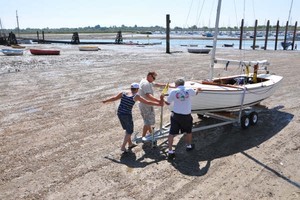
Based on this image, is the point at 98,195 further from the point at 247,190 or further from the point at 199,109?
the point at 199,109

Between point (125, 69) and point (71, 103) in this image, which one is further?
point (125, 69)

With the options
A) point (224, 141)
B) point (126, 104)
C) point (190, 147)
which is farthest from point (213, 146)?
point (126, 104)

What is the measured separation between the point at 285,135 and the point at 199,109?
7.95ft

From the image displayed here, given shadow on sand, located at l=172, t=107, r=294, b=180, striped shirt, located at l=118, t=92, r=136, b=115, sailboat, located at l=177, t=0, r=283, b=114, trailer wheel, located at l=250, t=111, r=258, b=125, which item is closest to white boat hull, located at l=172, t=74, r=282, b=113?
sailboat, located at l=177, t=0, r=283, b=114

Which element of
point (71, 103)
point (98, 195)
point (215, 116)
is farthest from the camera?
point (71, 103)

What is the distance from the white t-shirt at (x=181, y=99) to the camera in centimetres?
609

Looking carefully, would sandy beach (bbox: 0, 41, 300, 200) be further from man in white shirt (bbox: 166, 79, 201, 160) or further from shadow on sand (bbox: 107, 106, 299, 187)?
man in white shirt (bbox: 166, 79, 201, 160)

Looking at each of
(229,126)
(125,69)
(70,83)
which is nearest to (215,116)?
(229,126)

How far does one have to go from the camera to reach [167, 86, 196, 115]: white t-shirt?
20.0 feet

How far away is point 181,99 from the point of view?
6.11 meters

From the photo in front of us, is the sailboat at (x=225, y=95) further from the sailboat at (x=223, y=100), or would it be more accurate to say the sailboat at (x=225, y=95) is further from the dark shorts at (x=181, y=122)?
the dark shorts at (x=181, y=122)

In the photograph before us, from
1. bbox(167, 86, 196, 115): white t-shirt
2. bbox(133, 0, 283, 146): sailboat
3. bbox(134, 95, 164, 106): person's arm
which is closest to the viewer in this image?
bbox(167, 86, 196, 115): white t-shirt

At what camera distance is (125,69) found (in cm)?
1961

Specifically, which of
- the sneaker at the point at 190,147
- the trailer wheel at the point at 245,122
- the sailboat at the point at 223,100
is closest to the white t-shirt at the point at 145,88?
the sailboat at the point at 223,100
